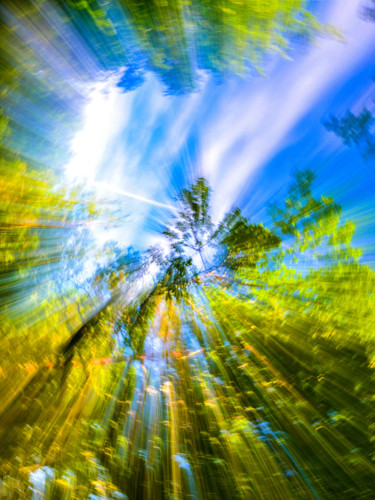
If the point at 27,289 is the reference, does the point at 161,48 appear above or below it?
above

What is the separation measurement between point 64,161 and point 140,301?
3030mm

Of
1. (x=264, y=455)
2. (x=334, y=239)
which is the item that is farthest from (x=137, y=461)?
(x=334, y=239)

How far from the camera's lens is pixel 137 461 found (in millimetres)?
2379

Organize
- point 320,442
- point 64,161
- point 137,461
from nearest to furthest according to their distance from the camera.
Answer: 1. point 320,442
2. point 137,461
3. point 64,161

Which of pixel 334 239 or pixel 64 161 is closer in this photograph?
pixel 334 239

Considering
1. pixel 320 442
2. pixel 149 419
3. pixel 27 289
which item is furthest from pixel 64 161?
pixel 320 442

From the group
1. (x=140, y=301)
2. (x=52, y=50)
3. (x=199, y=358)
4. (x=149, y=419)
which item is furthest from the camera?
(x=140, y=301)

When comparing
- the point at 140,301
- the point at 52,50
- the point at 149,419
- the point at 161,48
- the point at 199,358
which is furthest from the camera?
the point at 140,301

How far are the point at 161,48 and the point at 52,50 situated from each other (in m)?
1.30

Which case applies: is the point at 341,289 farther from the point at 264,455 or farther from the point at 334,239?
the point at 264,455

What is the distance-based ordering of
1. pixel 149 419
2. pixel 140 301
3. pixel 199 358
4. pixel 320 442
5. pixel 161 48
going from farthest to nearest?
pixel 140 301 → pixel 199 358 → pixel 149 419 → pixel 161 48 → pixel 320 442

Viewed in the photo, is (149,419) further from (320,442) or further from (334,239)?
(334,239)

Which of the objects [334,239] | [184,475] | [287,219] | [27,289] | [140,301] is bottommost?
[184,475]

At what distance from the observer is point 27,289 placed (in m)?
3.52
